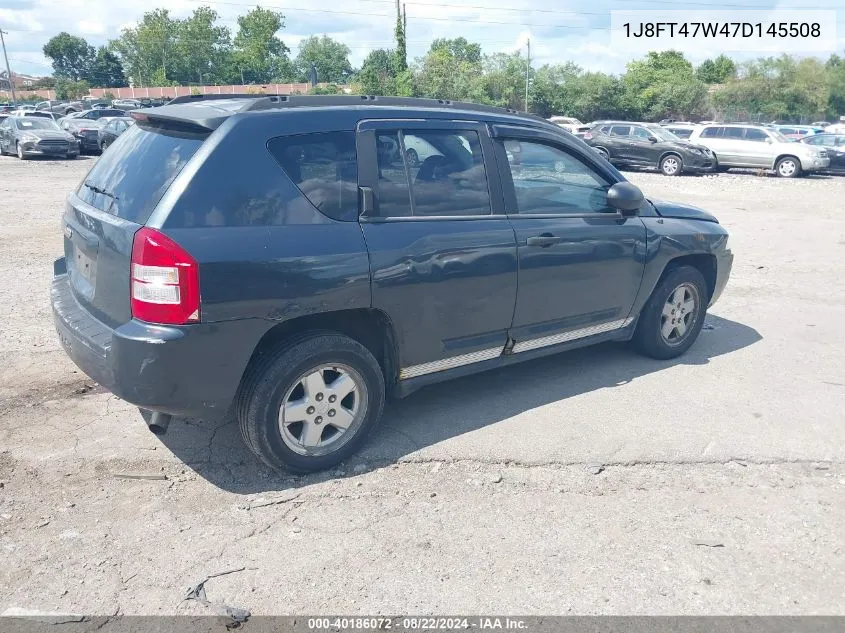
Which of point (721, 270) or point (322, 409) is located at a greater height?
point (721, 270)

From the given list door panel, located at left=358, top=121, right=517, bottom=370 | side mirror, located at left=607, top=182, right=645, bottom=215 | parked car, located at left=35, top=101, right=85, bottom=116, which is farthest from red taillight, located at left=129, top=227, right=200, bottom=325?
parked car, located at left=35, top=101, right=85, bottom=116

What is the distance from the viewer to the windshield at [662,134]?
23812 mm

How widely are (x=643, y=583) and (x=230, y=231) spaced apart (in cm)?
241

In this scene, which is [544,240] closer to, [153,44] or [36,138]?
[36,138]

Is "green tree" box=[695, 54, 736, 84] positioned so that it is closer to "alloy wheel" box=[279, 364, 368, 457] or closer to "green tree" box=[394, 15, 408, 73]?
"green tree" box=[394, 15, 408, 73]

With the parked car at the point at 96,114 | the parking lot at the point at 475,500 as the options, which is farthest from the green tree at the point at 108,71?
the parking lot at the point at 475,500

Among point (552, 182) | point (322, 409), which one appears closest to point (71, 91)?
point (552, 182)

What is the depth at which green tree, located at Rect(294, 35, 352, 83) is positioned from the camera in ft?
387

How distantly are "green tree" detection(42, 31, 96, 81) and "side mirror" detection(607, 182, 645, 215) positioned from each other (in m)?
144

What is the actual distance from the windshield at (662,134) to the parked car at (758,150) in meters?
1.07

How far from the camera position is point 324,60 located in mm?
119438

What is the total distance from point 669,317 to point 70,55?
149427mm

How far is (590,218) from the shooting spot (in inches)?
196

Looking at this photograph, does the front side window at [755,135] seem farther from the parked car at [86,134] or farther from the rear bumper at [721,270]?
the parked car at [86,134]
